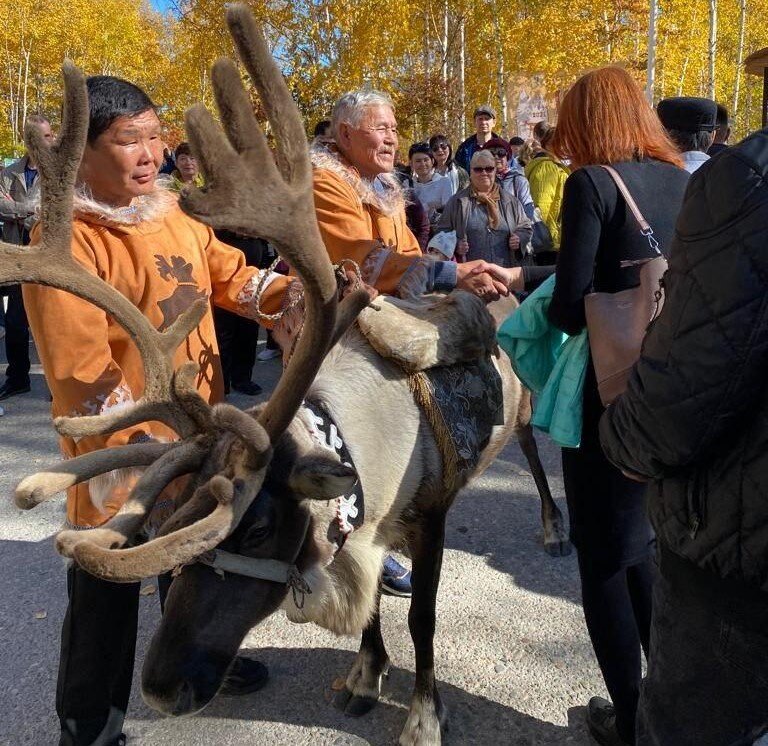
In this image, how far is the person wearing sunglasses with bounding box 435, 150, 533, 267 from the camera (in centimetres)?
565

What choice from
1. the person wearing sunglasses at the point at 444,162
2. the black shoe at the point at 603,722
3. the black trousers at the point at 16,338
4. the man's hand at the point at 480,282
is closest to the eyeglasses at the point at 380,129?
the man's hand at the point at 480,282

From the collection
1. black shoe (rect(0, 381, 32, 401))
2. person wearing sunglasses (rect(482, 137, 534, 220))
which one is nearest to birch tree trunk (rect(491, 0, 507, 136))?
person wearing sunglasses (rect(482, 137, 534, 220))

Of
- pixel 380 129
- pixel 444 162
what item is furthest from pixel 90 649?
pixel 444 162

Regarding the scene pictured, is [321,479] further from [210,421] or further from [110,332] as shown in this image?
[110,332]

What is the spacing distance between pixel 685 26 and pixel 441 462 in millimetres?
26842

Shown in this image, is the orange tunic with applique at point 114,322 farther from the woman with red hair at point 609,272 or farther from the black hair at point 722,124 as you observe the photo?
the black hair at point 722,124

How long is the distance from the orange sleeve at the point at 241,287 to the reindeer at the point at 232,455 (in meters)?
0.33

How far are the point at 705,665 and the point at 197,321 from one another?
1.58 m

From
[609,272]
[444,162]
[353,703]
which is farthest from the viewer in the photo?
[444,162]

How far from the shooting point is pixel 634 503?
2.00 m

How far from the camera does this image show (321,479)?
5.67 ft

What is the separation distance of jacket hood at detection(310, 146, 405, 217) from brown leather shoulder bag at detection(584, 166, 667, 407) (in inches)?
Result: 48.0

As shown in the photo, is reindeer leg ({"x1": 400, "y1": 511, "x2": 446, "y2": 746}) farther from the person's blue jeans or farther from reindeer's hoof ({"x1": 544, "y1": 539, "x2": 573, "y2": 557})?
reindeer's hoof ({"x1": 544, "y1": 539, "x2": 573, "y2": 557})

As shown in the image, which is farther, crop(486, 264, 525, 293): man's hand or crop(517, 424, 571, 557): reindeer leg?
crop(517, 424, 571, 557): reindeer leg
